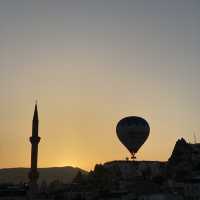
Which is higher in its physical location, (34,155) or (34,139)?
(34,139)

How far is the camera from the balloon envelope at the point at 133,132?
481 ft

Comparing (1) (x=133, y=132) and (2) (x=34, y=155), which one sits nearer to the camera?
(2) (x=34, y=155)

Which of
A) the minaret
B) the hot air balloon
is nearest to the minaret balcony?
the minaret

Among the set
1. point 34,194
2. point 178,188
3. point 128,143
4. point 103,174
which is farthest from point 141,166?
point 34,194

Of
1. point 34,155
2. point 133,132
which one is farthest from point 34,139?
point 133,132

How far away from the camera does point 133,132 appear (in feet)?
480

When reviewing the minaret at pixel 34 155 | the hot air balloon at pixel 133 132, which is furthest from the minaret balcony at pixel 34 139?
the hot air balloon at pixel 133 132

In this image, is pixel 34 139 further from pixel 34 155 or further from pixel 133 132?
pixel 133 132

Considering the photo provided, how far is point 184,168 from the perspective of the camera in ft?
554

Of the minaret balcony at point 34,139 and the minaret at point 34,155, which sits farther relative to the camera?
the minaret balcony at point 34,139

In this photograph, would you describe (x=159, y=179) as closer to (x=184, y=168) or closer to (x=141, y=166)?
(x=184, y=168)

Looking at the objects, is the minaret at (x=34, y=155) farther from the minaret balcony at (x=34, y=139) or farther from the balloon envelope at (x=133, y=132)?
the balloon envelope at (x=133, y=132)

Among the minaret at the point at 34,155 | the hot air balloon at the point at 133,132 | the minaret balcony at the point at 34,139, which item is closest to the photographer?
the minaret at the point at 34,155

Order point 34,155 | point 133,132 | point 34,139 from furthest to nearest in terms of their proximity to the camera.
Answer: point 133,132, point 34,155, point 34,139
